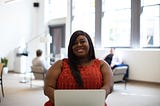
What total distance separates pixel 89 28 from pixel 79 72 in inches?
329

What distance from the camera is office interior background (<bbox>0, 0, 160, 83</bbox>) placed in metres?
7.96

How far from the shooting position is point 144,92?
6125 mm

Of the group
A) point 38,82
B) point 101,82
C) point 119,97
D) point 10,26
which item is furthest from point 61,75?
point 10,26

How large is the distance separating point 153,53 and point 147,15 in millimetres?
1279

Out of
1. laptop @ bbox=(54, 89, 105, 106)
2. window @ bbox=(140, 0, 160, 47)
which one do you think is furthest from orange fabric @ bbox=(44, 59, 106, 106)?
window @ bbox=(140, 0, 160, 47)

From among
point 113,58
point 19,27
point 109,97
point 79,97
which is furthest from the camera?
point 19,27

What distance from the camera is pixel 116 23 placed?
29.0 ft

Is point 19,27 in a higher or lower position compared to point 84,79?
higher

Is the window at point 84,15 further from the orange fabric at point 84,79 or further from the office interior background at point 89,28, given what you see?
the orange fabric at point 84,79

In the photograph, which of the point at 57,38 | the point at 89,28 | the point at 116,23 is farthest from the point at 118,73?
the point at 57,38

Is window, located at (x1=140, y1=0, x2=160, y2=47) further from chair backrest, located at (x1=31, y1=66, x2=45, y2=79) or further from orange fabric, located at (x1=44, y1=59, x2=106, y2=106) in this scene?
orange fabric, located at (x1=44, y1=59, x2=106, y2=106)

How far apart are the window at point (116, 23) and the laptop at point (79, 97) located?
290 inches

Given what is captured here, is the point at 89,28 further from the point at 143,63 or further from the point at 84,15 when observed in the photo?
the point at 143,63

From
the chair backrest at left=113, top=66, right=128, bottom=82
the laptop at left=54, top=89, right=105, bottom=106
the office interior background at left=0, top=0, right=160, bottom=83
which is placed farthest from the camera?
the office interior background at left=0, top=0, right=160, bottom=83
